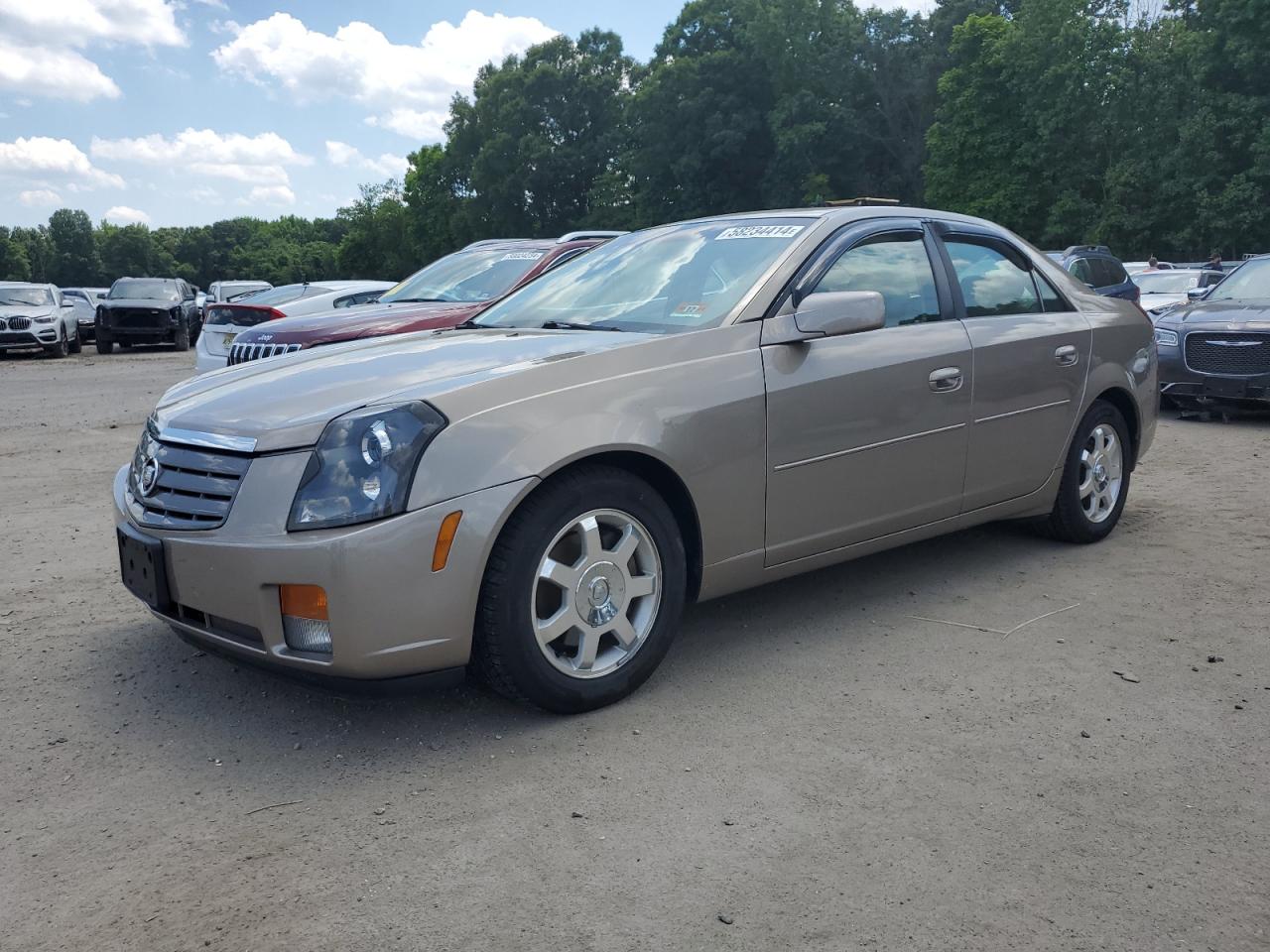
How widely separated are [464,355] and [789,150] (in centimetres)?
5542

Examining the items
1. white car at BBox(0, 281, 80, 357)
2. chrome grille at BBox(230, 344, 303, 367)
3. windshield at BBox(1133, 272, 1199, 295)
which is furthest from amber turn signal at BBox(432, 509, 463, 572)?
white car at BBox(0, 281, 80, 357)

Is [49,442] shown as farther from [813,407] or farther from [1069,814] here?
[1069,814]

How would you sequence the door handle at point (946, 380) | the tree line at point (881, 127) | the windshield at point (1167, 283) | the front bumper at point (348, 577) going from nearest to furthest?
the front bumper at point (348, 577) → the door handle at point (946, 380) → the windshield at point (1167, 283) → the tree line at point (881, 127)

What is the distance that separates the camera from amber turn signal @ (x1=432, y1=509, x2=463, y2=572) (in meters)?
3.31

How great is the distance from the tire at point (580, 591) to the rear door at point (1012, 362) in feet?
5.77

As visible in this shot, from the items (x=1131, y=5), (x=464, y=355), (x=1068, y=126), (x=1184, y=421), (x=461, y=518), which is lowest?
(x=1184, y=421)

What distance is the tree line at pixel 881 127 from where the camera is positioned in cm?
4109

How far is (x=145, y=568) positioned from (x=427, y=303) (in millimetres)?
5747

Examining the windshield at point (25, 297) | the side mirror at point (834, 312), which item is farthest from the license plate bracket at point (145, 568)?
the windshield at point (25, 297)

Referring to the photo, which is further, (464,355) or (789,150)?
(789,150)

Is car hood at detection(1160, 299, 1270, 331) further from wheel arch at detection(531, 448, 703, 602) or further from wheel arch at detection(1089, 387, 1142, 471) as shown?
wheel arch at detection(531, 448, 703, 602)

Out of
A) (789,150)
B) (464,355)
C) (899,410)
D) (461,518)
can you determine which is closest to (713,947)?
(461,518)

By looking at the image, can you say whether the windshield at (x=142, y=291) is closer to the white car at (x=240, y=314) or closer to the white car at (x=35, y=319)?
the white car at (x=35, y=319)

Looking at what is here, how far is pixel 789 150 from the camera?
186 ft
